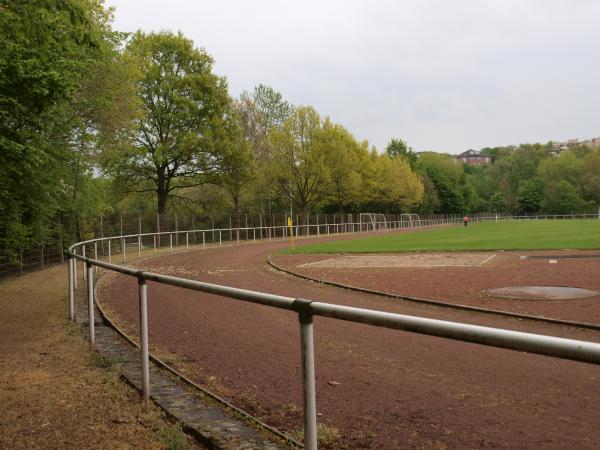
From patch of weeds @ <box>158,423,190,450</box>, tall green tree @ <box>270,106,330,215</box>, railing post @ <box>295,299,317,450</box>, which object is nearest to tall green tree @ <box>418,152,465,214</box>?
tall green tree @ <box>270,106,330,215</box>

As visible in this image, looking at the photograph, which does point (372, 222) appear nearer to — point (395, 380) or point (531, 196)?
point (395, 380)

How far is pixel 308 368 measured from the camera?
3.09m

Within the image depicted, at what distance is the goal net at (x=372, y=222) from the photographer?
64.8m

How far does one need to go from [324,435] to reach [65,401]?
246cm

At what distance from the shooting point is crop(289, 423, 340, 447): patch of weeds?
3830 millimetres

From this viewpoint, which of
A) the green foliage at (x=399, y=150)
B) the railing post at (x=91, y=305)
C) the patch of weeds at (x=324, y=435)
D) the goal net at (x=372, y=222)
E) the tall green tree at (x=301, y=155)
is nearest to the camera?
the patch of weeds at (x=324, y=435)

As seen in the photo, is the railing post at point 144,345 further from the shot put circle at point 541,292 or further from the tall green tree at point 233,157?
the tall green tree at point 233,157

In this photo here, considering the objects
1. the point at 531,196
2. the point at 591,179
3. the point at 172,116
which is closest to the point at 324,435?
the point at 172,116

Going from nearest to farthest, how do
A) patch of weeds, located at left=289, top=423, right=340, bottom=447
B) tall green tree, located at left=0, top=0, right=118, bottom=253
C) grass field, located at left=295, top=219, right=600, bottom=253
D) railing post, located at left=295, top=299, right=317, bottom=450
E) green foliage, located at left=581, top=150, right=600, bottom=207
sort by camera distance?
1. railing post, located at left=295, top=299, right=317, bottom=450
2. patch of weeds, located at left=289, top=423, right=340, bottom=447
3. tall green tree, located at left=0, top=0, right=118, bottom=253
4. grass field, located at left=295, top=219, right=600, bottom=253
5. green foliage, located at left=581, top=150, right=600, bottom=207

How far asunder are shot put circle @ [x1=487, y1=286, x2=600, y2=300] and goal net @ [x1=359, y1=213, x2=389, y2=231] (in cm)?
5082

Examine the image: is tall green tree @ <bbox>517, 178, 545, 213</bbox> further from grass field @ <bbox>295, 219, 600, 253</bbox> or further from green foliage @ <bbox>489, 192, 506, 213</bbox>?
grass field @ <bbox>295, 219, 600, 253</bbox>

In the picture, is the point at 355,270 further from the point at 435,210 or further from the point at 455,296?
the point at 435,210

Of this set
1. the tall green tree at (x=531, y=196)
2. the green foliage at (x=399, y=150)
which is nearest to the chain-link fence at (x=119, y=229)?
the green foliage at (x=399, y=150)

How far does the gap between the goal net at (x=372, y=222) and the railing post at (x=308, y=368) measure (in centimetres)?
6025
